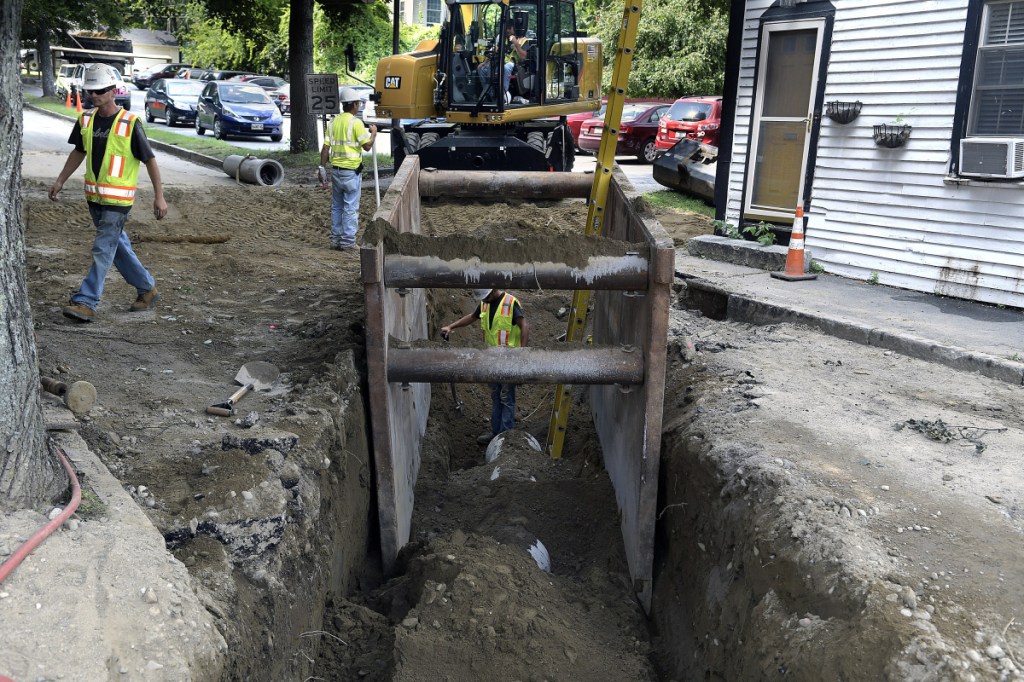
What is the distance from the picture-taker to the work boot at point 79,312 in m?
6.68

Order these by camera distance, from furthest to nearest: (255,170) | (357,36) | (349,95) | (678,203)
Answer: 1. (357,36)
2. (678,203)
3. (255,170)
4. (349,95)

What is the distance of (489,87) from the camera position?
14.2 meters

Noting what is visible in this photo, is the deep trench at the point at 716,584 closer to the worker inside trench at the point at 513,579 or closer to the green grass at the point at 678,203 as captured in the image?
the worker inside trench at the point at 513,579

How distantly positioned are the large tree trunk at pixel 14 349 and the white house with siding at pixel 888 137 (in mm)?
7866

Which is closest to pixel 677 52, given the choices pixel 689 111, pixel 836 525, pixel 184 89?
pixel 689 111

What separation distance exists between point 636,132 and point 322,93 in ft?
34.9

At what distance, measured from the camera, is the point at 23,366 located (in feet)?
12.2

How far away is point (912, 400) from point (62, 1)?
28.4m

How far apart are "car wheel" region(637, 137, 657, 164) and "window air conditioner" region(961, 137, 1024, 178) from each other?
1403cm

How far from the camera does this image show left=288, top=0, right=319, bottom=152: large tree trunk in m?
18.5

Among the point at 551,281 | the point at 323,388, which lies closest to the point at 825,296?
the point at 551,281

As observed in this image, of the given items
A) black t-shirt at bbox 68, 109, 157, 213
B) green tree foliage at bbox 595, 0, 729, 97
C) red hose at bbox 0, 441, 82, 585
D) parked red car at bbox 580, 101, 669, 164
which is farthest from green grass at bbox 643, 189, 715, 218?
green tree foliage at bbox 595, 0, 729, 97

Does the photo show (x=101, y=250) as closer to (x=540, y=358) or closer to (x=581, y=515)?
(x=540, y=358)

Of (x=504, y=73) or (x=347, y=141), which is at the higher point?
(x=504, y=73)
